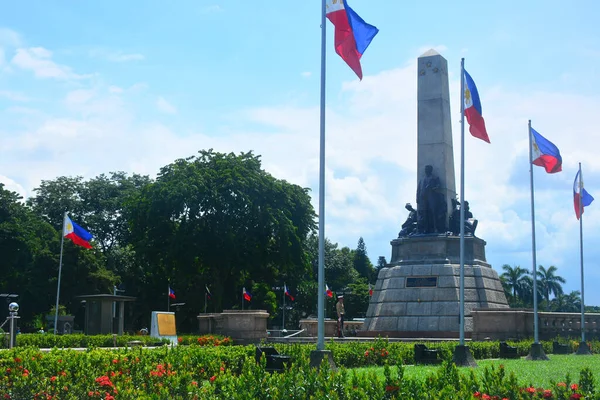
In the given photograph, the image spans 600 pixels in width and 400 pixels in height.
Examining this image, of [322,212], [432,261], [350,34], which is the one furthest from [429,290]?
[350,34]

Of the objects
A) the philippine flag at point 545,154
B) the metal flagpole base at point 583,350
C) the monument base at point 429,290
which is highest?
the philippine flag at point 545,154

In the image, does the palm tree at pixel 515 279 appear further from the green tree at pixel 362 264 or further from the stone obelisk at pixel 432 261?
the stone obelisk at pixel 432 261

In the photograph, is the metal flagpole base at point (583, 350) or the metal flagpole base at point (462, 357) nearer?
the metal flagpole base at point (462, 357)

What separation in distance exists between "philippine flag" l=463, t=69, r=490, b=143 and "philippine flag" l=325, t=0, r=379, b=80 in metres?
5.85

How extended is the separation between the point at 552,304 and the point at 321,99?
96.6 meters

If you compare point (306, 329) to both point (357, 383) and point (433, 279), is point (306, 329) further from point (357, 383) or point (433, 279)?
point (357, 383)

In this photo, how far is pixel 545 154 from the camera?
26.0 m

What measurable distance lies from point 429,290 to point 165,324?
452 inches

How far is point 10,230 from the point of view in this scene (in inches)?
2076

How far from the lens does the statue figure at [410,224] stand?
36.1m

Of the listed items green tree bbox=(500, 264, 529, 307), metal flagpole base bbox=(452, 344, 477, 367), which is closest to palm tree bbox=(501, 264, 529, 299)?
green tree bbox=(500, 264, 529, 307)

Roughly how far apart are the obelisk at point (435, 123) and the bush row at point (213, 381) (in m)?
20.2

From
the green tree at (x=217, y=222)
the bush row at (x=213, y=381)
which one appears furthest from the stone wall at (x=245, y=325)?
the green tree at (x=217, y=222)

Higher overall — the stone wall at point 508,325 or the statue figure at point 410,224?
the statue figure at point 410,224
